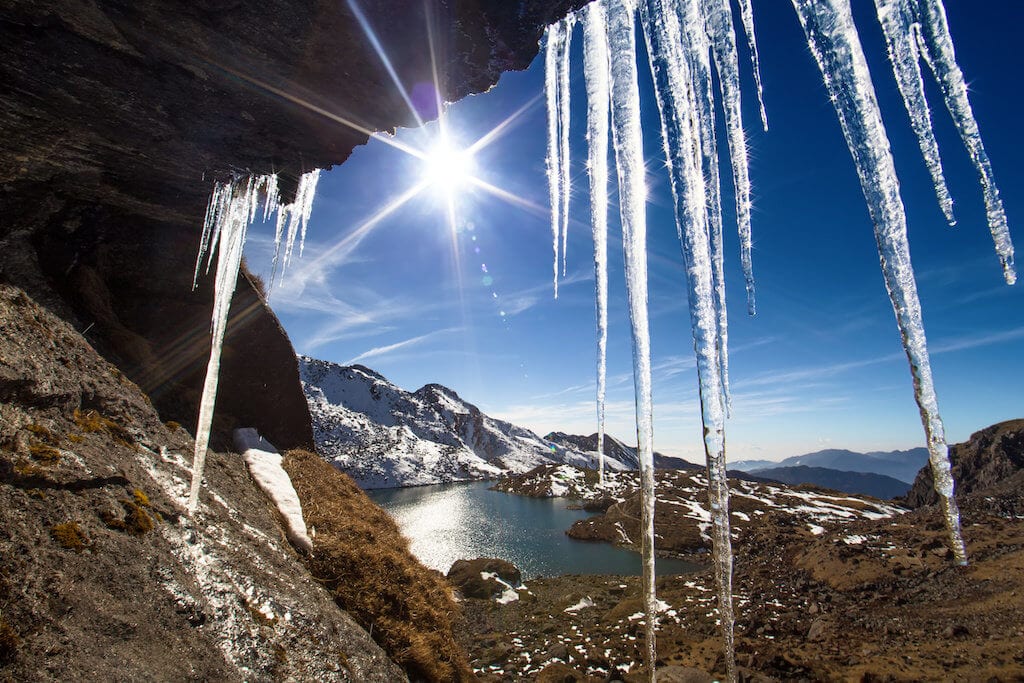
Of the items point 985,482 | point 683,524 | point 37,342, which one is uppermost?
point 37,342

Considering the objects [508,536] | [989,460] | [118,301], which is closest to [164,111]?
[118,301]

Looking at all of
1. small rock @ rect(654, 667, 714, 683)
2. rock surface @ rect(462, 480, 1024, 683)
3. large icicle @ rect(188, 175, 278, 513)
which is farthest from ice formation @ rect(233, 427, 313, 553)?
rock surface @ rect(462, 480, 1024, 683)

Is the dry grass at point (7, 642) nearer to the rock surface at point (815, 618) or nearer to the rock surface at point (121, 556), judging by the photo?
the rock surface at point (121, 556)

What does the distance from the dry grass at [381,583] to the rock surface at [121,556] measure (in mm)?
813

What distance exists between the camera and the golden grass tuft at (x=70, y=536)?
4.94m

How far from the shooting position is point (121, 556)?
5480 millimetres

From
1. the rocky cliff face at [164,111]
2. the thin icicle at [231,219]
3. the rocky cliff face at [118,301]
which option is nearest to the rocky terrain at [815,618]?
the rocky cliff face at [118,301]

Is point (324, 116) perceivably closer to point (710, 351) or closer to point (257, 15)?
point (257, 15)

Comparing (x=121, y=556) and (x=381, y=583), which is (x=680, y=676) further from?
(x=121, y=556)

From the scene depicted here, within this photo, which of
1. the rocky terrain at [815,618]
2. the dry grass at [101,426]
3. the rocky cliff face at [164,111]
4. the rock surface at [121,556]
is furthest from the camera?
the rocky terrain at [815,618]

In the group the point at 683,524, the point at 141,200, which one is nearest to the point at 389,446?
the point at 683,524

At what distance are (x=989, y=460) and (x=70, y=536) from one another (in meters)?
126

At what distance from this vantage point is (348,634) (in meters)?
A: 8.49

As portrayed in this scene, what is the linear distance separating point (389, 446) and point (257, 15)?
186356 mm
